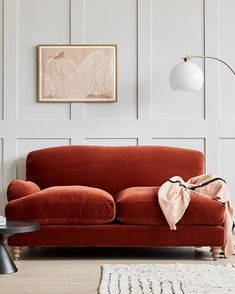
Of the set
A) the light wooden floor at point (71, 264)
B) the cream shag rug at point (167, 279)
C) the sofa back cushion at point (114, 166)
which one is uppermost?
the sofa back cushion at point (114, 166)

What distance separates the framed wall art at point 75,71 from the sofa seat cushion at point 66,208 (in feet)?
4.50

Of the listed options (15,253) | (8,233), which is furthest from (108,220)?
(8,233)

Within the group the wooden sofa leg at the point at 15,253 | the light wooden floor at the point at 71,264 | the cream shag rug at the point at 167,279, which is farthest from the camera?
the wooden sofa leg at the point at 15,253

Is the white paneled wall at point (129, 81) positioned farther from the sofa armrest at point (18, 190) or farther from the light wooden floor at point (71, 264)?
the light wooden floor at point (71, 264)

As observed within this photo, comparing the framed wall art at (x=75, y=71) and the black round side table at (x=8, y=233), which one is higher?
the framed wall art at (x=75, y=71)

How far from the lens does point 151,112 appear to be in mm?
5977

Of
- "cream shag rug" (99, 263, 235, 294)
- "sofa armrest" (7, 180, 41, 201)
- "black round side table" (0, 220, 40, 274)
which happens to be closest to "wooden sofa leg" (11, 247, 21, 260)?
"sofa armrest" (7, 180, 41, 201)

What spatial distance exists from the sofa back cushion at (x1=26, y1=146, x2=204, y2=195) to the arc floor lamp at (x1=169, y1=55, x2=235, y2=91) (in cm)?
57

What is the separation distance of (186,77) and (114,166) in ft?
3.19

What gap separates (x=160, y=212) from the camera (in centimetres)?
483

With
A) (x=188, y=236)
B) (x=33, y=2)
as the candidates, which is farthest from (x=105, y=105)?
(x=188, y=236)

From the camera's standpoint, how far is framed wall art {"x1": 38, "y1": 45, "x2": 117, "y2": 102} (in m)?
5.98

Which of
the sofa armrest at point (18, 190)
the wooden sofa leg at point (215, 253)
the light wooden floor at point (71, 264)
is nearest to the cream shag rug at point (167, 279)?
the light wooden floor at point (71, 264)

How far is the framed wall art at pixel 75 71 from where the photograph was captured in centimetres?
598
